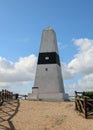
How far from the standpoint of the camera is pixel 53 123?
17.5m

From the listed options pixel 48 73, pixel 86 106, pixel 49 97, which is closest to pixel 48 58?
pixel 48 73

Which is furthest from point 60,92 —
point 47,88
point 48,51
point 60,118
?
point 60,118

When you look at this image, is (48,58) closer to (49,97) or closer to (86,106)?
(49,97)

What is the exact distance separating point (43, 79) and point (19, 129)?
22845 mm

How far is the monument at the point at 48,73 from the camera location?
3794 cm

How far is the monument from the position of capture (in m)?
37.9

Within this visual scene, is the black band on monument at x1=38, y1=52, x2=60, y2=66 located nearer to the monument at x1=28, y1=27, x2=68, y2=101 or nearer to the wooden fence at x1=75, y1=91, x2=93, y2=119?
the monument at x1=28, y1=27, x2=68, y2=101

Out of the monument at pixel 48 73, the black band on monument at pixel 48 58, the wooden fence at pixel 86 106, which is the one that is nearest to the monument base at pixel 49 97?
the monument at pixel 48 73

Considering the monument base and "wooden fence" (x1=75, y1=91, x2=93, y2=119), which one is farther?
the monument base

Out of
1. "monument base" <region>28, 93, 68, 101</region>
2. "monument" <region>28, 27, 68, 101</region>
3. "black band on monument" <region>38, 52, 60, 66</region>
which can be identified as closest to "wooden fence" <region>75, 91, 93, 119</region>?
"monument base" <region>28, 93, 68, 101</region>

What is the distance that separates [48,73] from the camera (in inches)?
1528

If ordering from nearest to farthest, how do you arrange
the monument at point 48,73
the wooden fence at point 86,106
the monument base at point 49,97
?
the wooden fence at point 86,106 < the monument base at point 49,97 < the monument at point 48,73

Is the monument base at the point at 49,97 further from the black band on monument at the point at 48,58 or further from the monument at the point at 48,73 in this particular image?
the black band on monument at the point at 48,58

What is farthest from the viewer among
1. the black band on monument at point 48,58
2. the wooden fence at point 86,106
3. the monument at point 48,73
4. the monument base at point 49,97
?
the black band on monument at point 48,58
